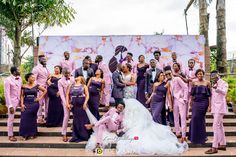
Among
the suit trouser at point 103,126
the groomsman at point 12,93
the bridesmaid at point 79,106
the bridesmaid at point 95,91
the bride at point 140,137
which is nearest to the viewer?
the bride at point 140,137

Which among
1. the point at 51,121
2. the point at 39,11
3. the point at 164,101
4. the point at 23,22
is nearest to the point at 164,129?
the point at 164,101

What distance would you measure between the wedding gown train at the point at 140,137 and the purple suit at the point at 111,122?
138mm

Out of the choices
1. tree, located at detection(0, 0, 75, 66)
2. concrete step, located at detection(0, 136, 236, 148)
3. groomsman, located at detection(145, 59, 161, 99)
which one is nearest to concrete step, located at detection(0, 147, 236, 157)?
concrete step, located at detection(0, 136, 236, 148)

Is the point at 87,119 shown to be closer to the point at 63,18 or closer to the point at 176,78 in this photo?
the point at 176,78

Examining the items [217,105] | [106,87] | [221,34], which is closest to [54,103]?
[106,87]

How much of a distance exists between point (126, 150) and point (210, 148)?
6.47ft

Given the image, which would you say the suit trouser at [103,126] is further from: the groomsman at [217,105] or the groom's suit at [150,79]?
the groomsman at [217,105]

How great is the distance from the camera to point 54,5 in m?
23.0

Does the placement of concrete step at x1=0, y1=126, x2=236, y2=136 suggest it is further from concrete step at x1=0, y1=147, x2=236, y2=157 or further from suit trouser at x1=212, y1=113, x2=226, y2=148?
suit trouser at x1=212, y1=113, x2=226, y2=148

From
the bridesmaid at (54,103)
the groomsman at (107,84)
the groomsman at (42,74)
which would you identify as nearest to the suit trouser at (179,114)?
the groomsman at (107,84)

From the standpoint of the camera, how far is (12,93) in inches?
327

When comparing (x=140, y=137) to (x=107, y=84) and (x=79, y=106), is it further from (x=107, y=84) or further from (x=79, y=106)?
(x=107, y=84)

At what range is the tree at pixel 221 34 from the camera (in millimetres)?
14195

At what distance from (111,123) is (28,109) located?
2.20 metres
